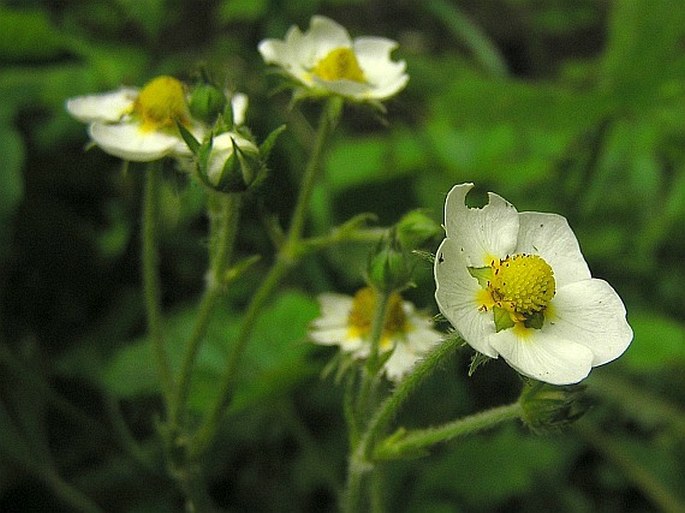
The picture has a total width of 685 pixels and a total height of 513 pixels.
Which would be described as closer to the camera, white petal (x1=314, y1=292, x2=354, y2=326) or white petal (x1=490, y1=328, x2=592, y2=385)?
white petal (x1=490, y1=328, x2=592, y2=385)

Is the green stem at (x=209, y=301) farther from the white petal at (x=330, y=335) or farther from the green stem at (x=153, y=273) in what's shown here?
the white petal at (x=330, y=335)

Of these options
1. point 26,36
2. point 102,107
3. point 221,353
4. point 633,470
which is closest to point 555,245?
point 102,107

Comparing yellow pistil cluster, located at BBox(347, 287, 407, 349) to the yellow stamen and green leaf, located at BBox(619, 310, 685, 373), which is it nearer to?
the yellow stamen

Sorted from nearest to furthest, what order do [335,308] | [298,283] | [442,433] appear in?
[442,433] → [335,308] → [298,283]

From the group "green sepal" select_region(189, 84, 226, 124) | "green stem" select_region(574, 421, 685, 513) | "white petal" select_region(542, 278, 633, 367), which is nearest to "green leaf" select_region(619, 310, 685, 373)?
"green stem" select_region(574, 421, 685, 513)

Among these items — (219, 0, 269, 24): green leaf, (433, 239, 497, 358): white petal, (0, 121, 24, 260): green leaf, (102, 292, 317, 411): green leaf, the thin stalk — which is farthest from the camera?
(219, 0, 269, 24): green leaf

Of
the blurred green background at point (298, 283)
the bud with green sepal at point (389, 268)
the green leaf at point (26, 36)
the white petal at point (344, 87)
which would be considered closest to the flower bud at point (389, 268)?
the bud with green sepal at point (389, 268)

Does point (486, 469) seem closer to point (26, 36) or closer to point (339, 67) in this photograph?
point (339, 67)
